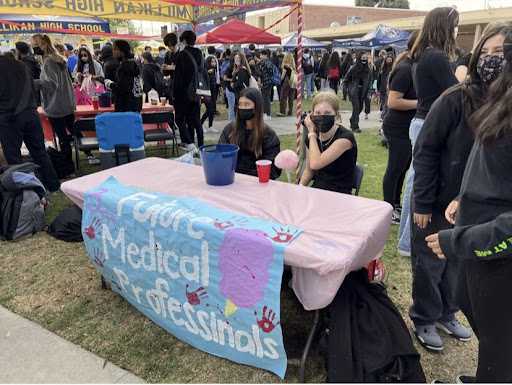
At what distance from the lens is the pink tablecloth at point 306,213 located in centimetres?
163

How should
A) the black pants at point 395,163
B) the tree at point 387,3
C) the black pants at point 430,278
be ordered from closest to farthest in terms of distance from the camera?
the black pants at point 430,278 < the black pants at point 395,163 < the tree at point 387,3

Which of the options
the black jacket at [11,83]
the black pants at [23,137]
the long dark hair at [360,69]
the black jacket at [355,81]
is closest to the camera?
the black jacket at [11,83]

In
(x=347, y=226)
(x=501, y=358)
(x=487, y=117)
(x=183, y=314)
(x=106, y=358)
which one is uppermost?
(x=487, y=117)

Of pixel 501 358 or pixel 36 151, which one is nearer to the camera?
pixel 501 358

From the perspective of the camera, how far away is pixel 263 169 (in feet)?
7.96

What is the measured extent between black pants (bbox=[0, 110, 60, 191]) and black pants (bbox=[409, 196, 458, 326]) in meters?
4.20

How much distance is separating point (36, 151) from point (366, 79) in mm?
6852

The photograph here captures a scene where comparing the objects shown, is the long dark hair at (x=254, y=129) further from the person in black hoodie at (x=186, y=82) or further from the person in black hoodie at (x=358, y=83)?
the person in black hoodie at (x=358, y=83)

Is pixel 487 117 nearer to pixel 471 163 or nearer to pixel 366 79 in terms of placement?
pixel 471 163

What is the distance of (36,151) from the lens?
14.6ft

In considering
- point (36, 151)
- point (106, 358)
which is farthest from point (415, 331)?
point (36, 151)

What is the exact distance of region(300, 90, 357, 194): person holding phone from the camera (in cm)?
258

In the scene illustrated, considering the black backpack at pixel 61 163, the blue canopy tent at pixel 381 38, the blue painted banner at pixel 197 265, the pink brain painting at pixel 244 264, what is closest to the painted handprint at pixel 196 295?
the blue painted banner at pixel 197 265

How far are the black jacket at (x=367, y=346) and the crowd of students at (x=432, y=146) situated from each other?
32cm
